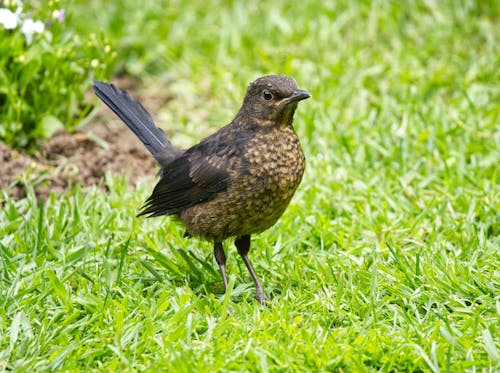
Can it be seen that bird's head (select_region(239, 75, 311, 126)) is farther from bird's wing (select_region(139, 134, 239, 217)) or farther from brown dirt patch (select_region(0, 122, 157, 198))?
brown dirt patch (select_region(0, 122, 157, 198))

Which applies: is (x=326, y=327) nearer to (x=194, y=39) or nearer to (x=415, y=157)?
(x=415, y=157)

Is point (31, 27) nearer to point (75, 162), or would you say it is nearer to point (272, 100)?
point (75, 162)

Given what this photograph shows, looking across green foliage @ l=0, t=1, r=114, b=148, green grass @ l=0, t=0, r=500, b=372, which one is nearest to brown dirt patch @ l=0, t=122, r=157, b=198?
green foliage @ l=0, t=1, r=114, b=148

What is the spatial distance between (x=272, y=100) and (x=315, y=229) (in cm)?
109

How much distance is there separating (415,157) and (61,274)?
3058 mm

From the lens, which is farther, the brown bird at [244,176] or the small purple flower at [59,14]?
the small purple flower at [59,14]

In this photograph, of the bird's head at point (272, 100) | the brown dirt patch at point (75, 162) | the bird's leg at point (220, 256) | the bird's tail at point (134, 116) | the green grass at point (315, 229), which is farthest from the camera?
the brown dirt patch at point (75, 162)

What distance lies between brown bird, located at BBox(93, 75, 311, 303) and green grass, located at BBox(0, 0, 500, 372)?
33cm

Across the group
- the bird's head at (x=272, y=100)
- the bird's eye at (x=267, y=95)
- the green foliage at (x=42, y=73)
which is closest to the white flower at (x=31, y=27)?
the green foliage at (x=42, y=73)

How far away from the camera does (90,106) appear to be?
21.6 feet

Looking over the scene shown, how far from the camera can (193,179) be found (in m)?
4.75

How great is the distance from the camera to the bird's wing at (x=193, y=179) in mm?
4617

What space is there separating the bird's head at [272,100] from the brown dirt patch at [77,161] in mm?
1847

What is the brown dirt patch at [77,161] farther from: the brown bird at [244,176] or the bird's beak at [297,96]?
the bird's beak at [297,96]
